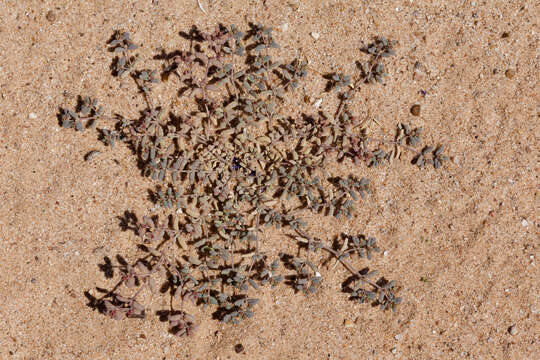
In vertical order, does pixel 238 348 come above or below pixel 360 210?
below

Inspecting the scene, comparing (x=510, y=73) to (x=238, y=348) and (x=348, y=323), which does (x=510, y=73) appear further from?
(x=238, y=348)

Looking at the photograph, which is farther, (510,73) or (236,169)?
(510,73)

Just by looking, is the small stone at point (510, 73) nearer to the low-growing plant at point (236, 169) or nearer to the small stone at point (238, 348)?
the low-growing plant at point (236, 169)

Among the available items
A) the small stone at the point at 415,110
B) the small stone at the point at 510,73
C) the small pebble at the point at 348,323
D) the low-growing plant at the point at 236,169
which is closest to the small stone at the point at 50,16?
the low-growing plant at the point at 236,169

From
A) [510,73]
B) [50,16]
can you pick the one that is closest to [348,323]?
[510,73]

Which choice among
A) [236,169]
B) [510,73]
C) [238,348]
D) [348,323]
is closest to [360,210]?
[348,323]

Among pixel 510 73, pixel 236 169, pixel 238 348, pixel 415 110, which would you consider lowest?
pixel 238 348

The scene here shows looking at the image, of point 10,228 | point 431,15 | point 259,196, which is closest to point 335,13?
point 431,15

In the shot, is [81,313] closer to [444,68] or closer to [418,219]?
[418,219]
